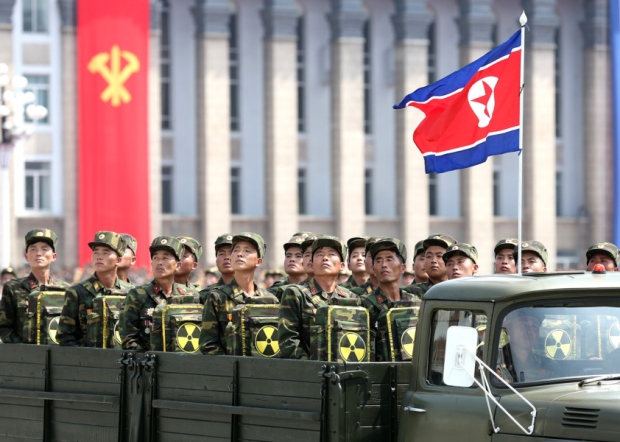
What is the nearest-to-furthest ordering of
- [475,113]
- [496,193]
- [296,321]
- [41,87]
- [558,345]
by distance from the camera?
[558,345], [296,321], [475,113], [41,87], [496,193]

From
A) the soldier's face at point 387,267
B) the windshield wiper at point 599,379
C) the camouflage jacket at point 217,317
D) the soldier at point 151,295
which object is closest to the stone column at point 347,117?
the soldier at point 151,295

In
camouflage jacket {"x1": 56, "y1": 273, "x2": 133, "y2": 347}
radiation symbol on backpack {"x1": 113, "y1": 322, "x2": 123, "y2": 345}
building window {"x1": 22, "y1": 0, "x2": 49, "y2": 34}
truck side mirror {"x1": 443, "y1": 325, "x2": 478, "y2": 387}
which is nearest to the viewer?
truck side mirror {"x1": 443, "y1": 325, "x2": 478, "y2": 387}

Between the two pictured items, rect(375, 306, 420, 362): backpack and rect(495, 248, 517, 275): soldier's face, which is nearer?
rect(375, 306, 420, 362): backpack

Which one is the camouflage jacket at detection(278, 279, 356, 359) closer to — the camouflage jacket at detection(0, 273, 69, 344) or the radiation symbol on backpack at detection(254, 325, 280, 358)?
the radiation symbol on backpack at detection(254, 325, 280, 358)

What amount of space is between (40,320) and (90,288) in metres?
0.46

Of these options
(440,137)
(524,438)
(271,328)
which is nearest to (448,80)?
(440,137)

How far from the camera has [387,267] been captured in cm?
954

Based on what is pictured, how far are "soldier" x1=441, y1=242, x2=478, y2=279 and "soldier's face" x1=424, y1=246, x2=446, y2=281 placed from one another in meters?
0.53

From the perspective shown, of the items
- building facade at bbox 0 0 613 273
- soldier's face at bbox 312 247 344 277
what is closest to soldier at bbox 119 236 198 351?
soldier's face at bbox 312 247 344 277

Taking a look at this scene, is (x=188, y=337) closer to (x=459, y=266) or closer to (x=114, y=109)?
(x=459, y=266)

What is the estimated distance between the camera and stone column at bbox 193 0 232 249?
49.6 metres

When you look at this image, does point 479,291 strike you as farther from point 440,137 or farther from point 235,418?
point 440,137

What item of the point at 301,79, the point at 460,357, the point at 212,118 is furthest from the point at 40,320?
the point at 301,79

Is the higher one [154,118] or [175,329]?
[154,118]
